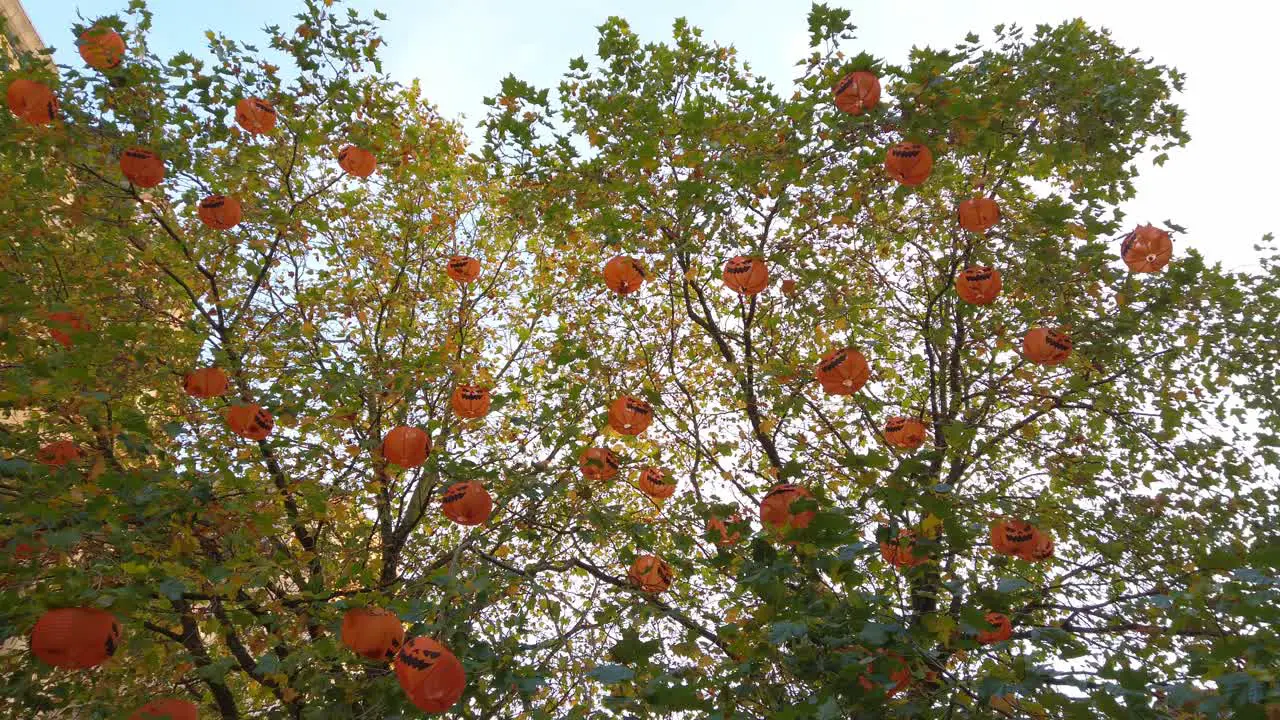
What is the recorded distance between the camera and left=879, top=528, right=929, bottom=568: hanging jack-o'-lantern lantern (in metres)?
4.44

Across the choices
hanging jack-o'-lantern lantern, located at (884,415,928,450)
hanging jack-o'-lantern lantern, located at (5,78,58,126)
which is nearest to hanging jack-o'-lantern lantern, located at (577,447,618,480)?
hanging jack-o'-lantern lantern, located at (884,415,928,450)

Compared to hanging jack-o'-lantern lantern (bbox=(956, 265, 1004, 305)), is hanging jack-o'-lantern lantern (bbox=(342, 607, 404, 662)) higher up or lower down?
lower down

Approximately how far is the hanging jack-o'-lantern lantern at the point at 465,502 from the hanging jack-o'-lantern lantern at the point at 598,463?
0.90m

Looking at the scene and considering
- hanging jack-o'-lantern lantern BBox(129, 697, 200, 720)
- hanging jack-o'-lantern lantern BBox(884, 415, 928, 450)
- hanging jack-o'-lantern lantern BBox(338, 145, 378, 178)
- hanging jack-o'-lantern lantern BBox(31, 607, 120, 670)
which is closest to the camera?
hanging jack-o'-lantern lantern BBox(31, 607, 120, 670)

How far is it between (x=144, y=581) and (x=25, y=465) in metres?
1.03

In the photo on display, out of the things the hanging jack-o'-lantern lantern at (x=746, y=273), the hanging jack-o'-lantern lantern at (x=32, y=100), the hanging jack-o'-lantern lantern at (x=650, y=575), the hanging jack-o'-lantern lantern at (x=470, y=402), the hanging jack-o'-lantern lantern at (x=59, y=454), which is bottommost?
the hanging jack-o'-lantern lantern at (x=650, y=575)

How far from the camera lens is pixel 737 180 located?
306 inches

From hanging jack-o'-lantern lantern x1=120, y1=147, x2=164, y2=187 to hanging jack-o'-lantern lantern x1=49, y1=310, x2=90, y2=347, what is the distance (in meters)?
1.30

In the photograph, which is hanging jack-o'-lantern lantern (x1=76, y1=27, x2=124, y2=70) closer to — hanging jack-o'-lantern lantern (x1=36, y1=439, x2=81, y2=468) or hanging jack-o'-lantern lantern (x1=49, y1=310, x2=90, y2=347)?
hanging jack-o'-lantern lantern (x1=49, y1=310, x2=90, y2=347)

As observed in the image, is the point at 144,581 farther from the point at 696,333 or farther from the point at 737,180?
the point at 696,333

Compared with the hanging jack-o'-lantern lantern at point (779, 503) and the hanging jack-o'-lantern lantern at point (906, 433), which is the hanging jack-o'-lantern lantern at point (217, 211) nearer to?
the hanging jack-o'-lantern lantern at point (779, 503)

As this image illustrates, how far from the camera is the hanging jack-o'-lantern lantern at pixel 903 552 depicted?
444cm

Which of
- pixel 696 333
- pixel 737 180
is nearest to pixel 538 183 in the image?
pixel 737 180

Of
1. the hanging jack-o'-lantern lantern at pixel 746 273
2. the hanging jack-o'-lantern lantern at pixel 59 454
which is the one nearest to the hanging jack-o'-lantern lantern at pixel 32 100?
the hanging jack-o'-lantern lantern at pixel 59 454
